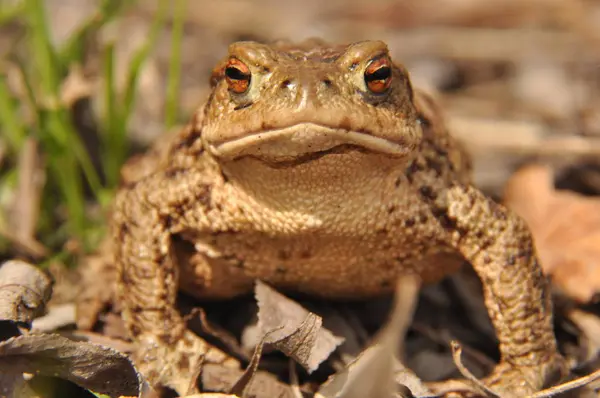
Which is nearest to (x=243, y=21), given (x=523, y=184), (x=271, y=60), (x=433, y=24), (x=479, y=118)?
(x=433, y=24)

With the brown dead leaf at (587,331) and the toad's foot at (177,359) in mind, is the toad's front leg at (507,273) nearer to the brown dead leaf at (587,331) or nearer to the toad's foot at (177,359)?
the brown dead leaf at (587,331)

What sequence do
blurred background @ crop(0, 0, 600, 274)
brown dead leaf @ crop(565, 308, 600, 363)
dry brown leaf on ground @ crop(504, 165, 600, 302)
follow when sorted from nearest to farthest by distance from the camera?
brown dead leaf @ crop(565, 308, 600, 363)
dry brown leaf on ground @ crop(504, 165, 600, 302)
blurred background @ crop(0, 0, 600, 274)

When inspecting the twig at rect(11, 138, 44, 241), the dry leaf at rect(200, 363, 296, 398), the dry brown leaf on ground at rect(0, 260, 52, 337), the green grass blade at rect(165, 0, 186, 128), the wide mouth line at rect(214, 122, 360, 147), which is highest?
the green grass blade at rect(165, 0, 186, 128)

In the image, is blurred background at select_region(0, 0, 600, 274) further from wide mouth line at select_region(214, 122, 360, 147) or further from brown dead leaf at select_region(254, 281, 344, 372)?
wide mouth line at select_region(214, 122, 360, 147)

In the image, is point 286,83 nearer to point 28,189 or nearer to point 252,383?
point 252,383

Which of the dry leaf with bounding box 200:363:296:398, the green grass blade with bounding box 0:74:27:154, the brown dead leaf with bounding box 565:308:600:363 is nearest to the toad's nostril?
the dry leaf with bounding box 200:363:296:398

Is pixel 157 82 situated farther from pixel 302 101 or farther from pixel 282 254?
pixel 302 101
